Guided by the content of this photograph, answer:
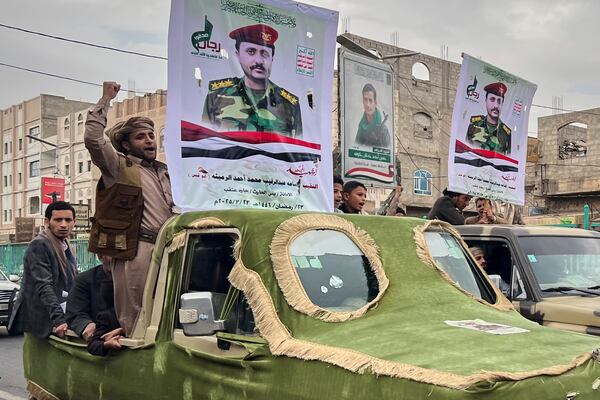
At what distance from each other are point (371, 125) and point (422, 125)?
28.3m

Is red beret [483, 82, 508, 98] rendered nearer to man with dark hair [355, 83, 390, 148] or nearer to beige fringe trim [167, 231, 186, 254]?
man with dark hair [355, 83, 390, 148]

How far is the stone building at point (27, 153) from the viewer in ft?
179

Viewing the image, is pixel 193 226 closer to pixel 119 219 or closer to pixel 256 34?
pixel 119 219

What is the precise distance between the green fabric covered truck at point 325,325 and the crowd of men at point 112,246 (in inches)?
7.7

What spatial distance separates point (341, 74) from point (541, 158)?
24.8m

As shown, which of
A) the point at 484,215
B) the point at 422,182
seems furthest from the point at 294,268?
the point at 422,182

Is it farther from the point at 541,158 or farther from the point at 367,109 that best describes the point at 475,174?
the point at 541,158

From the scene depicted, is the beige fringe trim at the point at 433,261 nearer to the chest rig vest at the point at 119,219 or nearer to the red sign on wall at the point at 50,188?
the chest rig vest at the point at 119,219

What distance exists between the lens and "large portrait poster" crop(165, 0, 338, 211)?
16.7ft

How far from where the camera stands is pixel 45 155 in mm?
54312

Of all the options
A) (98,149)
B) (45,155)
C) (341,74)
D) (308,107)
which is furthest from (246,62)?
(45,155)

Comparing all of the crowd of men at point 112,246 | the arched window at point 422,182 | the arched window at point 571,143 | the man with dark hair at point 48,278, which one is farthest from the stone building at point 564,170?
the crowd of men at point 112,246

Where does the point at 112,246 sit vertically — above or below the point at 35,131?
below

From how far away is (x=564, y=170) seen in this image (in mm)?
31156
